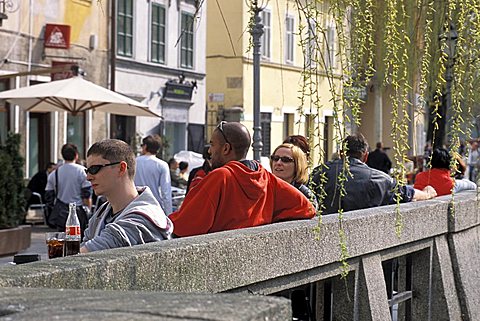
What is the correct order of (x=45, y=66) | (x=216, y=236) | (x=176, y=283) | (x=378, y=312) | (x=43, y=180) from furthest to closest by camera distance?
(x=45, y=66)
(x=43, y=180)
(x=378, y=312)
(x=216, y=236)
(x=176, y=283)

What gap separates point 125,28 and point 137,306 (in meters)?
28.7

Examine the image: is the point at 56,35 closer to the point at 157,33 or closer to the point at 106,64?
the point at 106,64

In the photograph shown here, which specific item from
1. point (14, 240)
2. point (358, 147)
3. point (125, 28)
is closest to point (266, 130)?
point (125, 28)

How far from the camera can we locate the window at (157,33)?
32.3m

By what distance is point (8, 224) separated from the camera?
14.7 m

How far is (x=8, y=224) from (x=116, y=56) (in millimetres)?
15732

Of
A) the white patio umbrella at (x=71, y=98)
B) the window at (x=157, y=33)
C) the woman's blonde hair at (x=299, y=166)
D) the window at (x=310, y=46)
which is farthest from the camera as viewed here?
the window at (x=157, y=33)

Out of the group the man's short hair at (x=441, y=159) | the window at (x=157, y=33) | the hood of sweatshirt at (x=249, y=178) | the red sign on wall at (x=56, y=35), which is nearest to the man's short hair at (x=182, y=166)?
the red sign on wall at (x=56, y=35)

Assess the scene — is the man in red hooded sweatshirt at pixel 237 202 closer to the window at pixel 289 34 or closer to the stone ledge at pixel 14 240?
the window at pixel 289 34

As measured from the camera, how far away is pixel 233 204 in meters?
6.35

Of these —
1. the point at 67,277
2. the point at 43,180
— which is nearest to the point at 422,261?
the point at 67,277

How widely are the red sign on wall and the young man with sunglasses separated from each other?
20691 millimetres

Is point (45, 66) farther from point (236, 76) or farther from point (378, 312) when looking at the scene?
point (378, 312)

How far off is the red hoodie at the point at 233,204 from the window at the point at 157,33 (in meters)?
26.0
